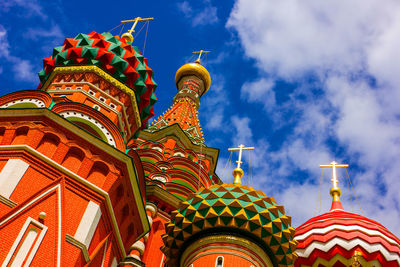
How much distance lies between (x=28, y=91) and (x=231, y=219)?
5.93m

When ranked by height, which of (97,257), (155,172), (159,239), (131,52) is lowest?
(97,257)

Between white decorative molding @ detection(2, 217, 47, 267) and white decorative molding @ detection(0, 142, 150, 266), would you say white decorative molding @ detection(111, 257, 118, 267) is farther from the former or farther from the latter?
white decorative molding @ detection(2, 217, 47, 267)

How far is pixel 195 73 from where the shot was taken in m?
29.6

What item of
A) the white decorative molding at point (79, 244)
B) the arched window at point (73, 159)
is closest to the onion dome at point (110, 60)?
the arched window at point (73, 159)

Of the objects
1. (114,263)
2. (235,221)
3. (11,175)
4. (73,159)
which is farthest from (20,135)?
(235,221)

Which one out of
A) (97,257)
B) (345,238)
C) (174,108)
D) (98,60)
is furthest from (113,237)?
(174,108)

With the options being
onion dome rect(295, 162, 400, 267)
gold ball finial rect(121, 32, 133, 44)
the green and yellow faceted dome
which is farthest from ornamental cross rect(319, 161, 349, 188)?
gold ball finial rect(121, 32, 133, 44)

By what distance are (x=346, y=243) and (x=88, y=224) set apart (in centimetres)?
907

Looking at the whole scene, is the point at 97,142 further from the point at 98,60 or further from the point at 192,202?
the point at 98,60

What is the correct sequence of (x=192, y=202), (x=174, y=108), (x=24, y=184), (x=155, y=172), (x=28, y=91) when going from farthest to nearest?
(x=174, y=108), (x=155, y=172), (x=192, y=202), (x=28, y=91), (x=24, y=184)

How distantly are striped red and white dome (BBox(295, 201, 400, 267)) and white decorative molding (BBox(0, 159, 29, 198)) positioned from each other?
31.7ft

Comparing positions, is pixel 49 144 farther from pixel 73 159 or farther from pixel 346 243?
pixel 346 243

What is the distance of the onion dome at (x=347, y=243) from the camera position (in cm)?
1619

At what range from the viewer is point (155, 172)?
18.7 m
